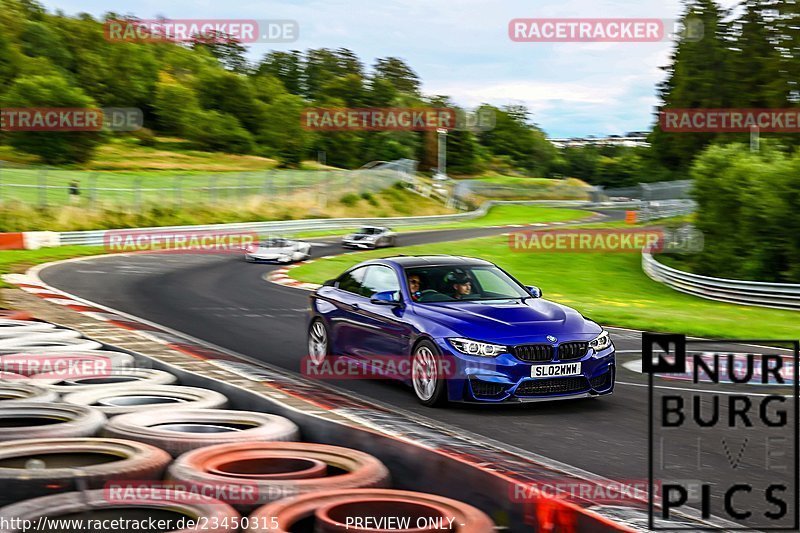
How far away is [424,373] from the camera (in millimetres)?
9469

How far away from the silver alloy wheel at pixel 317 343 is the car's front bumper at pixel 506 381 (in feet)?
8.31

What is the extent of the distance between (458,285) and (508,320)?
45.4 inches

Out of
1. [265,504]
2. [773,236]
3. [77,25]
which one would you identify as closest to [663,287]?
[773,236]

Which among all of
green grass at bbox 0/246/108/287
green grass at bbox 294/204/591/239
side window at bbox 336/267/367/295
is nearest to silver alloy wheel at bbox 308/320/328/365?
side window at bbox 336/267/367/295

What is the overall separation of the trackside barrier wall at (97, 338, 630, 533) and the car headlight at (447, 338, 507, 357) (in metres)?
2.54

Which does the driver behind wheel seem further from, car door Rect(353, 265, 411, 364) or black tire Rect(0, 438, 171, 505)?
black tire Rect(0, 438, 171, 505)

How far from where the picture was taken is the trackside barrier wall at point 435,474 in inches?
165

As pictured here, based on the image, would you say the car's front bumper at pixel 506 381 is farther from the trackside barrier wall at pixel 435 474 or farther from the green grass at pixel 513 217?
the green grass at pixel 513 217

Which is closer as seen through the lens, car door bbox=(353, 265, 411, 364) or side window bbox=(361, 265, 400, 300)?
car door bbox=(353, 265, 411, 364)

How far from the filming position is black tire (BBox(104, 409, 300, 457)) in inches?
233

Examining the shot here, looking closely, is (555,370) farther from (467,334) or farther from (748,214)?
(748,214)

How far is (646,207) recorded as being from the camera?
200 ft

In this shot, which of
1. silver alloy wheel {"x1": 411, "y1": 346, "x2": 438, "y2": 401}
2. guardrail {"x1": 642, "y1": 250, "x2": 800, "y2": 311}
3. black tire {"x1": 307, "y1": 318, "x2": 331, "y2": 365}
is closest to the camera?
silver alloy wheel {"x1": 411, "y1": 346, "x2": 438, "y2": 401}

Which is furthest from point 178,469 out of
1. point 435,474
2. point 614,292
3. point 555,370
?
point 614,292
